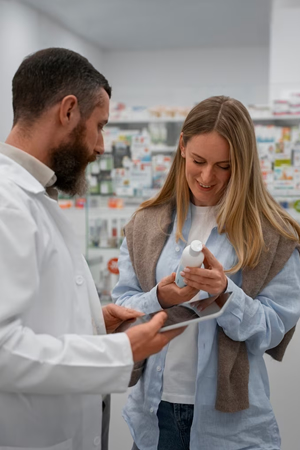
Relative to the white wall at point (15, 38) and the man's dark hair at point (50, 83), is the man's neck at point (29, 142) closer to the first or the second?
the man's dark hair at point (50, 83)

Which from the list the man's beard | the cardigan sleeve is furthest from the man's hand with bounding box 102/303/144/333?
the man's beard

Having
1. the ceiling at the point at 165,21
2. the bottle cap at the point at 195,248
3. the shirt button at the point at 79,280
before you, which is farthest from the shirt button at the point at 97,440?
the ceiling at the point at 165,21

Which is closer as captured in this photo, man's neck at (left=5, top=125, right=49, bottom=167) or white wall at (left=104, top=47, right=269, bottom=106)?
man's neck at (left=5, top=125, right=49, bottom=167)

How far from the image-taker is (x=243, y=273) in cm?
154

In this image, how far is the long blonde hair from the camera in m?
1.56

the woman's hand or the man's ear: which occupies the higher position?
the man's ear

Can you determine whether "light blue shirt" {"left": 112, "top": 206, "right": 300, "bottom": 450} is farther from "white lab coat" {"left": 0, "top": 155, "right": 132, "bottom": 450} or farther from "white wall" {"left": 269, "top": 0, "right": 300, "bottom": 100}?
"white wall" {"left": 269, "top": 0, "right": 300, "bottom": 100}

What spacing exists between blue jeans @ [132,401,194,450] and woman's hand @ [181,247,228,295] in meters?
0.37

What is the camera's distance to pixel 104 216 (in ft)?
9.77

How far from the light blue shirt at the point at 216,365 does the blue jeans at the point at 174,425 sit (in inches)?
1.0

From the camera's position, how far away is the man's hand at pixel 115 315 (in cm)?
141

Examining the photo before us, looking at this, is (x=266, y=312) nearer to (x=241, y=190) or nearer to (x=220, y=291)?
(x=220, y=291)

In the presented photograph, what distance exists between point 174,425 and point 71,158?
0.81 metres

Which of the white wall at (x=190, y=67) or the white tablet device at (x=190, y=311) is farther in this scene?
the white wall at (x=190, y=67)
